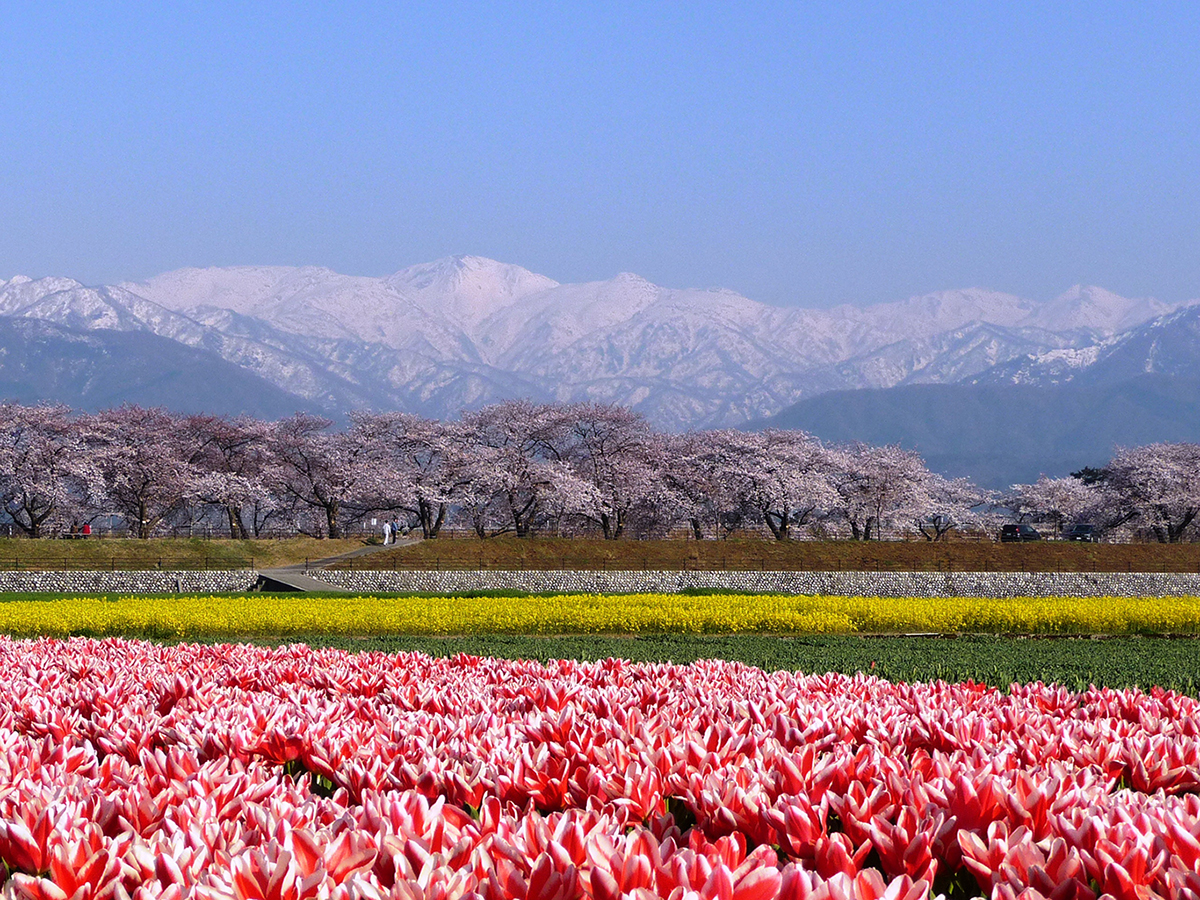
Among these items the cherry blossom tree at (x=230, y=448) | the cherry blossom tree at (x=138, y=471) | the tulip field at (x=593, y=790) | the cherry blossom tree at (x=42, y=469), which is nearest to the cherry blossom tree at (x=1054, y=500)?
the cherry blossom tree at (x=230, y=448)

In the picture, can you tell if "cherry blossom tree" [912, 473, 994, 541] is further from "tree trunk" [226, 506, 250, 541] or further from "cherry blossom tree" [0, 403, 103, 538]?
"cherry blossom tree" [0, 403, 103, 538]

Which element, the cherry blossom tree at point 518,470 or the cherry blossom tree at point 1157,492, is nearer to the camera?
the cherry blossom tree at point 518,470

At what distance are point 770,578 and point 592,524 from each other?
26182mm

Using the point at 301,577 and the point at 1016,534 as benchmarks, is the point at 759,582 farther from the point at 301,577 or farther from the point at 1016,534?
the point at 1016,534

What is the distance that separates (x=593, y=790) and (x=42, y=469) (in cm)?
5409

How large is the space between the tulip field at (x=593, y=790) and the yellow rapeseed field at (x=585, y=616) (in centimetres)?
1237

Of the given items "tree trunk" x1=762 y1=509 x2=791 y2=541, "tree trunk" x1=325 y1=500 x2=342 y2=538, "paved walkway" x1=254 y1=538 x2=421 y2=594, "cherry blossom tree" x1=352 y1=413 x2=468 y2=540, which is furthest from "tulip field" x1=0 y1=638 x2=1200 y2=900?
"tree trunk" x1=762 y1=509 x2=791 y2=541

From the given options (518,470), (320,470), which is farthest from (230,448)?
(518,470)

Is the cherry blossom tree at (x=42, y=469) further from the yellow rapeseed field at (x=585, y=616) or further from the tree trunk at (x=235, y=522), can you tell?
the yellow rapeseed field at (x=585, y=616)

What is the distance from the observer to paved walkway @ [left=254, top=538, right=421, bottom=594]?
3241 centimetres

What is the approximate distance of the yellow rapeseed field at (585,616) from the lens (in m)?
19.9

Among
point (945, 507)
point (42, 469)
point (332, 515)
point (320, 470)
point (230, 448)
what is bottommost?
point (945, 507)

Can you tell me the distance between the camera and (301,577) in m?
34.9

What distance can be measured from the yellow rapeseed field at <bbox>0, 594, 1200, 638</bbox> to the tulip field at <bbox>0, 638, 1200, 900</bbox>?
12368 millimetres
